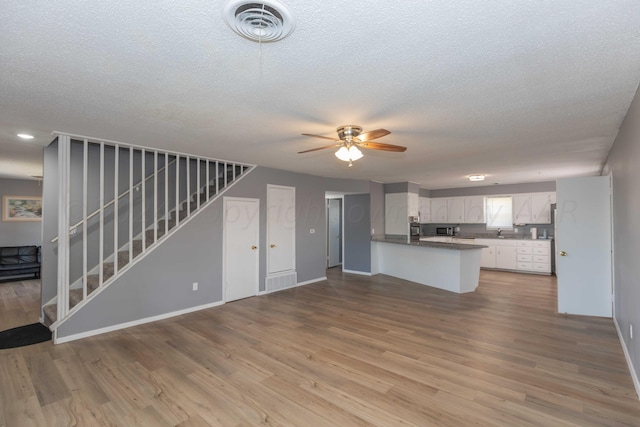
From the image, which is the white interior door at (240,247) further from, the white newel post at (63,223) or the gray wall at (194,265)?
the white newel post at (63,223)

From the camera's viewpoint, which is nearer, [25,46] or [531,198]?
[25,46]

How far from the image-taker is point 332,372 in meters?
2.88

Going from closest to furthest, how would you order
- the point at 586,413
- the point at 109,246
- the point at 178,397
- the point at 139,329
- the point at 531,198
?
the point at 586,413 < the point at 178,397 < the point at 139,329 < the point at 109,246 < the point at 531,198

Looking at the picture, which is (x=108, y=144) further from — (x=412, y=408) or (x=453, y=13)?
(x=412, y=408)

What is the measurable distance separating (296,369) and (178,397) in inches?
41.9

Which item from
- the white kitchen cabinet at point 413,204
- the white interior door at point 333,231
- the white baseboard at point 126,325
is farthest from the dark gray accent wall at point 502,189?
the white baseboard at point 126,325

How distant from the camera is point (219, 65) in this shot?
202cm

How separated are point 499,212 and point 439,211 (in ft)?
5.51

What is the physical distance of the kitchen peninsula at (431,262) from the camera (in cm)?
582

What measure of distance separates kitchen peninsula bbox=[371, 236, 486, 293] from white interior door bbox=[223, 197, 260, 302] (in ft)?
10.8

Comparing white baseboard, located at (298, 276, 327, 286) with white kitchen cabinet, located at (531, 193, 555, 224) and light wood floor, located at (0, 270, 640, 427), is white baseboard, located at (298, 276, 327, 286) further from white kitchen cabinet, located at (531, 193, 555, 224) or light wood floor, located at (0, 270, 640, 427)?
white kitchen cabinet, located at (531, 193, 555, 224)

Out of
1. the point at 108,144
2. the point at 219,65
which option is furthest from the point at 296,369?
the point at 108,144

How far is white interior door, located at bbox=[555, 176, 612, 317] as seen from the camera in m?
4.18

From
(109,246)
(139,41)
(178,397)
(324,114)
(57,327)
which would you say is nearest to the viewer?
(139,41)
